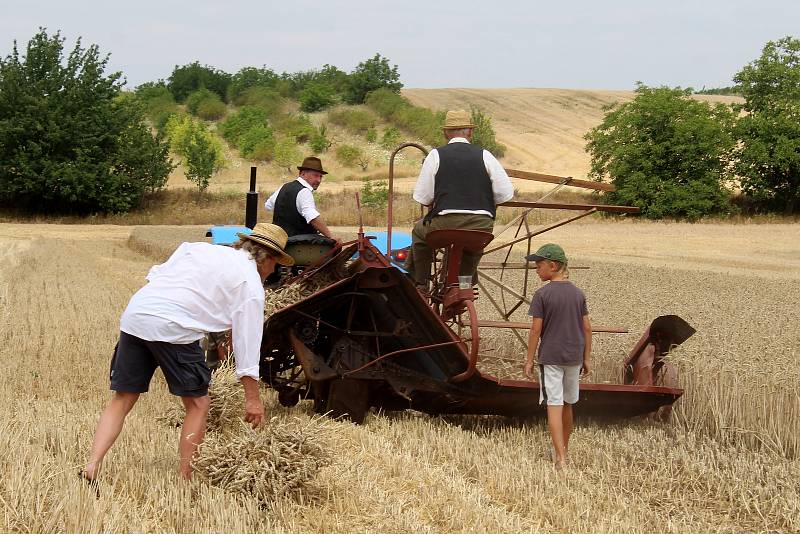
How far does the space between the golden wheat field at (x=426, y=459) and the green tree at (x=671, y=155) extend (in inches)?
979

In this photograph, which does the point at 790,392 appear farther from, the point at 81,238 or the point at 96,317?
the point at 81,238

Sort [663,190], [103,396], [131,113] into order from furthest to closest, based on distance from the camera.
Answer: [131,113], [663,190], [103,396]

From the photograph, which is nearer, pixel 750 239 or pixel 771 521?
pixel 771 521

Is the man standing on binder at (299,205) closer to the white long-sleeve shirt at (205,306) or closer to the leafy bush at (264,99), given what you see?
the white long-sleeve shirt at (205,306)

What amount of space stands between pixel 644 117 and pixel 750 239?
9145 millimetres

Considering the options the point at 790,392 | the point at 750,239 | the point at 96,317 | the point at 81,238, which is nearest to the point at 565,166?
the point at 750,239

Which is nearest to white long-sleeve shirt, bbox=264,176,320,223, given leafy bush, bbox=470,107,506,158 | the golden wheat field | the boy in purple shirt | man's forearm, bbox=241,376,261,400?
the golden wheat field

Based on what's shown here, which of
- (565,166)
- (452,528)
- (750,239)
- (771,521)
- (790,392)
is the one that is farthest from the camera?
(565,166)

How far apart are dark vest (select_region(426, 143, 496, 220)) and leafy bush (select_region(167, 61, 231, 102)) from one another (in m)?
72.8

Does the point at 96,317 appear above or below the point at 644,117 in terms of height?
below

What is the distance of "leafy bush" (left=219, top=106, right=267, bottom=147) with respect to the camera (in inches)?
2539

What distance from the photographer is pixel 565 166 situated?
54688 millimetres

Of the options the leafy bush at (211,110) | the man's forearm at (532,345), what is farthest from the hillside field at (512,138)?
the man's forearm at (532,345)

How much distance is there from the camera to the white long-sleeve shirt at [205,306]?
A: 15.4 feet
